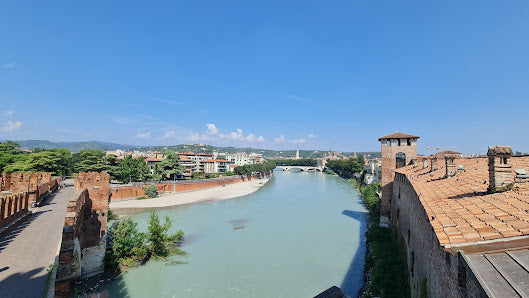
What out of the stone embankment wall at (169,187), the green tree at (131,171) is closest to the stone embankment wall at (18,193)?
the stone embankment wall at (169,187)

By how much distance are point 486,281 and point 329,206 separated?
31457 millimetres

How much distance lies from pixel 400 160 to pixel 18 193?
26562 millimetres

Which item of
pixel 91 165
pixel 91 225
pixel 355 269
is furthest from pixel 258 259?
pixel 91 165

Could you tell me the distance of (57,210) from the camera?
667 inches

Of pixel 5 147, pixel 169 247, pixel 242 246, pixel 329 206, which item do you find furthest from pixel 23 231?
pixel 5 147

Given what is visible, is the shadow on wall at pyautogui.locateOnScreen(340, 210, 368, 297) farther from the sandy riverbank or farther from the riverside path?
the sandy riverbank

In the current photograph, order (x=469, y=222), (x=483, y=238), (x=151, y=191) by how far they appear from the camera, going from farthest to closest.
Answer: (x=151, y=191), (x=469, y=222), (x=483, y=238)

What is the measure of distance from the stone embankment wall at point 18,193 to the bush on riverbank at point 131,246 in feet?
14.6

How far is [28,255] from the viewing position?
381 inches

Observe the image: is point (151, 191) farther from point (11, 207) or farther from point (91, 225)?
point (91, 225)

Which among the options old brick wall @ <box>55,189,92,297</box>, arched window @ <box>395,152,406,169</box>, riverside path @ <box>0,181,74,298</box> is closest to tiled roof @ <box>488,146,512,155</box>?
old brick wall @ <box>55,189,92,297</box>

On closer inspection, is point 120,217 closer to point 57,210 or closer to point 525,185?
point 57,210

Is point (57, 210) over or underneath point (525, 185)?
underneath

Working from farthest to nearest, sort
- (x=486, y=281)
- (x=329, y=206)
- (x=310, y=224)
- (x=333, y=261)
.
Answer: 1. (x=329, y=206)
2. (x=310, y=224)
3. (x=333, y=261)
4. (x=486, y=281)
